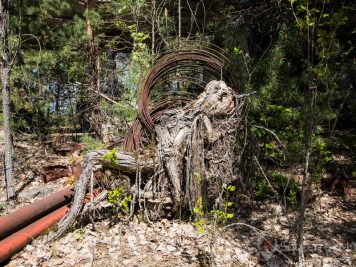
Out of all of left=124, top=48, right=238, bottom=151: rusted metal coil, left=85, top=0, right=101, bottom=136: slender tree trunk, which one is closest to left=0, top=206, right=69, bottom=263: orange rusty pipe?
left=124, top=48, right=238, bottom=151: rusted metal coil

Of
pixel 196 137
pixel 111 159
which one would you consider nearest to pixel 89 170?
pixel 111 159

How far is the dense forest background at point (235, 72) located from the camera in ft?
16.6

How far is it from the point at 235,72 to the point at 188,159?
6.07 feet

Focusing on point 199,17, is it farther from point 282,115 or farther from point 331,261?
point 331,261

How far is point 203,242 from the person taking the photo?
3.71m

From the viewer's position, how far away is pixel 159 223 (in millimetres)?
4195

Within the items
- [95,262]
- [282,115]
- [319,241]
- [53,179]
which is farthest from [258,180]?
[53,179]

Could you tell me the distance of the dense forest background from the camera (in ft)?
16.6

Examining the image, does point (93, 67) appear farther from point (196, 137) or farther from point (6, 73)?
point (196, 137)

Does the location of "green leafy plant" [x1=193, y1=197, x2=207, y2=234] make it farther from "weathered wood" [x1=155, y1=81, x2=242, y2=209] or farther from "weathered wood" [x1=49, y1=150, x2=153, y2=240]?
"weathered wood" [x1=49, y1=150, x2=153, y2=240]

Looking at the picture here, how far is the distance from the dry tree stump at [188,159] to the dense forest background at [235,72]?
42 cm

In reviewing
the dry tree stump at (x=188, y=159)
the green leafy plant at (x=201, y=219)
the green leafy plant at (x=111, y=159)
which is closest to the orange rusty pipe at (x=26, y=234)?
the dry tree stump at (x=188, y=159)

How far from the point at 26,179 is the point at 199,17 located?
6202 millimetres

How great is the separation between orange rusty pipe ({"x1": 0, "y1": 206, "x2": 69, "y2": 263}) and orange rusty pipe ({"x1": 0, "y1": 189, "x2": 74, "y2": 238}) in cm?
6
